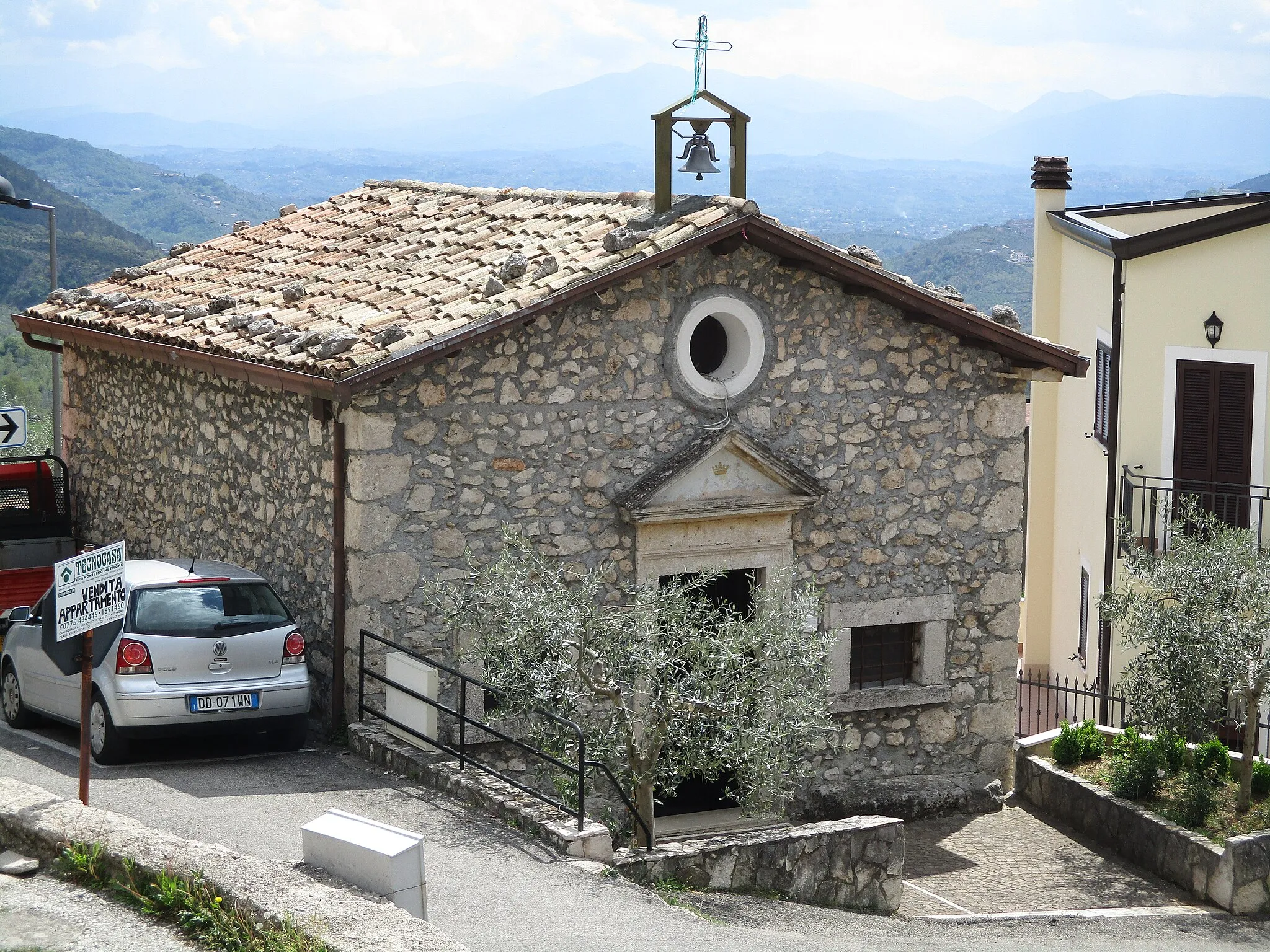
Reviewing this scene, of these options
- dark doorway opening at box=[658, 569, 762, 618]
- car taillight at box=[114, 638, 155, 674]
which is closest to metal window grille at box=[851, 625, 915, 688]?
dark doorway opening at box=[658, 569, 762, 618]

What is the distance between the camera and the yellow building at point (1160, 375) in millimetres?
16984

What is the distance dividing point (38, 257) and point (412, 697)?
45702 mm

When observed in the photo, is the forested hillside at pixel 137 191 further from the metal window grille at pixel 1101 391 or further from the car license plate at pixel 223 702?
the car license plate at pixel 223 702

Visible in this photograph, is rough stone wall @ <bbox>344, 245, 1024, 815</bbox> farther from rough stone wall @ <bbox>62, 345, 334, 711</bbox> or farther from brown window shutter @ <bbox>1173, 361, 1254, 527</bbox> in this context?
brown window shutter @ <bbox>1173, 361, 1254, 527</bbox>

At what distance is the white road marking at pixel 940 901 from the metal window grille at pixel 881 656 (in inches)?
84.5

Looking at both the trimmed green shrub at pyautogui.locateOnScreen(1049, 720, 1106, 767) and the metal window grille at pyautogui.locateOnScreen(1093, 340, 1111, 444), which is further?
the metal window grille at pyautogui.locateOnScreen(1093, 340, 1111, 444)

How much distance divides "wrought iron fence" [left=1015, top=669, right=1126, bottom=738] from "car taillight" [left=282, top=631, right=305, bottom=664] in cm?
726

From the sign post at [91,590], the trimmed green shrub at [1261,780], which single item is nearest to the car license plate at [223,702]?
the sign post at [91,590]

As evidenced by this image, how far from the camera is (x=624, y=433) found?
12312 millimetres

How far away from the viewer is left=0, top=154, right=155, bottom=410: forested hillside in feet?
143

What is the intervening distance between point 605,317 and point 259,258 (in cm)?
556

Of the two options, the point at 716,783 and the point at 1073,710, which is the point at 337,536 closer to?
the point at 716,783

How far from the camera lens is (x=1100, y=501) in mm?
19453

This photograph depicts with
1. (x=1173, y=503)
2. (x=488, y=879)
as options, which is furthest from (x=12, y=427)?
(x=1173, y=503)
